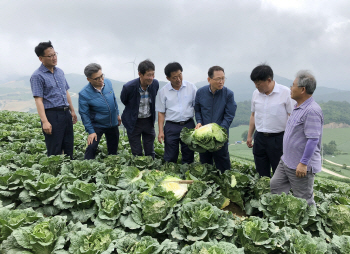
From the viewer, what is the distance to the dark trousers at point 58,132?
4.61m

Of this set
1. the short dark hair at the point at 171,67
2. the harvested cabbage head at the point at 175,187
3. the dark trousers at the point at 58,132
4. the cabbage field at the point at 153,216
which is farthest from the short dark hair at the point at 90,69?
the harvested cabbage head at the point at 175,187

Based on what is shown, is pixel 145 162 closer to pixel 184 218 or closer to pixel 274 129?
pixel 184 218

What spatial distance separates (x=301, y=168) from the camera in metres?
3.03

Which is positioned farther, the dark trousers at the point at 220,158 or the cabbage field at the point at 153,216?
the dark trousers at the point at 220,158

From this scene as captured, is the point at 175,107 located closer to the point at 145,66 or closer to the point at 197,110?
the point at 197,110

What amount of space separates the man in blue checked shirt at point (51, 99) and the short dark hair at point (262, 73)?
3788 mm

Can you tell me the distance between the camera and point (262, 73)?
149 inches

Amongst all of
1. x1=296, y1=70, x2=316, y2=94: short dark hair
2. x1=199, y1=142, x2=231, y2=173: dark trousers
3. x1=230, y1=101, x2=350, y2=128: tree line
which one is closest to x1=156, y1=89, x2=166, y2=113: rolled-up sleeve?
x1=199, y1=142, x2=231, y2=173: dark trousers

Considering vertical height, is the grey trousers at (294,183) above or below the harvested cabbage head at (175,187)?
above

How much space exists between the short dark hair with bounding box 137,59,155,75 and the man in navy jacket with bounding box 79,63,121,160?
2.87 ft

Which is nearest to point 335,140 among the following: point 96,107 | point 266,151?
point 266,151

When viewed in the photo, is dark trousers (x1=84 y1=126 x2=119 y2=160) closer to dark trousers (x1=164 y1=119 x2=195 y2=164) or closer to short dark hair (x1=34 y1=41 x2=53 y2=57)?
dark trousers (x1=164 y1=119 x2=195 y2=164)

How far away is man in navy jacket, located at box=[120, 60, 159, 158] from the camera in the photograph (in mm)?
4429

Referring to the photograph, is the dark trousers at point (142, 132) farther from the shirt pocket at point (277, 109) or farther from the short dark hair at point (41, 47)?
the shirt pocket at point (277, 109)
